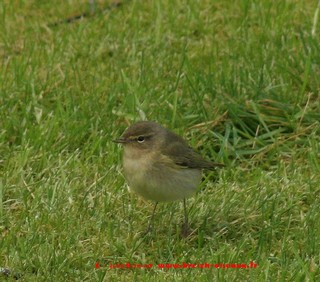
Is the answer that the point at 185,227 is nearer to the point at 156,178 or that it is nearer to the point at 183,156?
the point at 156,178

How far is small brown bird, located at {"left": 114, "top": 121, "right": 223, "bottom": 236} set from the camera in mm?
7184

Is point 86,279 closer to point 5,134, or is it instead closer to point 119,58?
point 5,134

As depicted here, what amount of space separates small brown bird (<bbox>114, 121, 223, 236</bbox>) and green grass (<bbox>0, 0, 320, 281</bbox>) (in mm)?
285

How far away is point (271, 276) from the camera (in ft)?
21.3

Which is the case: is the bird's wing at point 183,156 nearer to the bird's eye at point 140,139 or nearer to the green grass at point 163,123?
the bird's eye at point 140,139

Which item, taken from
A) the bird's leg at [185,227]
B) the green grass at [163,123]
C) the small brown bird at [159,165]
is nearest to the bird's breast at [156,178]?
the small brown bird at [159,165]

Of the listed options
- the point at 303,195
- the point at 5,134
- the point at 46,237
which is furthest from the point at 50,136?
the point at 303,195

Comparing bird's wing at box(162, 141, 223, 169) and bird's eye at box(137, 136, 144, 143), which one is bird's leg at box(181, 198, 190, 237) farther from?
bird's eye at box(137, 136, 144, 143)

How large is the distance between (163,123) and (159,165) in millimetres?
1471

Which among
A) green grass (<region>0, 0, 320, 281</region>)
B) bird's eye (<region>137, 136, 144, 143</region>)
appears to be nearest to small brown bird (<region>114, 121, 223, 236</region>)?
bird's eye (<region>137, 136, 144, 143</region>)

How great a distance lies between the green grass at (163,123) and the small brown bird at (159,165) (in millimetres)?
285

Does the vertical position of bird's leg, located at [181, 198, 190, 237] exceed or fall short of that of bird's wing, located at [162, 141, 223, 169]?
it falls short

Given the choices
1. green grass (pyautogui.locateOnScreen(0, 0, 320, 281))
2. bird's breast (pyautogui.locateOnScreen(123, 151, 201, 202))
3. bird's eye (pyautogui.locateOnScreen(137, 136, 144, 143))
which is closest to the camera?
green grass (pyautogui.locateOnScreen(0, 0, 320, 281))

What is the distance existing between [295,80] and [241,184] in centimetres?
161
